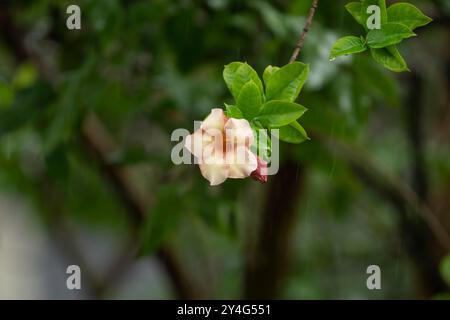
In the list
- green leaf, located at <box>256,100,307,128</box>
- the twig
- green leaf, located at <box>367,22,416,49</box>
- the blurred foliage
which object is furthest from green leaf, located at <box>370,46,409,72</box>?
the twig

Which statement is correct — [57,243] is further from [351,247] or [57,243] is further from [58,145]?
[58,145]

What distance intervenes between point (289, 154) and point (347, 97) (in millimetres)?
283

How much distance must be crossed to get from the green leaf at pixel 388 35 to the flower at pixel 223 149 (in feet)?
0.53

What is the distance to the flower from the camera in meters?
0.65

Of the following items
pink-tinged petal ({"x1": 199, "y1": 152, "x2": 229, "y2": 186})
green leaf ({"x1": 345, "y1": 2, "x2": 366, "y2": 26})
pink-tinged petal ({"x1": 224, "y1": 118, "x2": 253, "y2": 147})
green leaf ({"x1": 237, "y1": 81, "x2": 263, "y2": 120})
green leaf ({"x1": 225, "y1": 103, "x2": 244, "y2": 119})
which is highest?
green leaf ({"x1": 345, "y1": 2, "x2": 366, "y2": 26})

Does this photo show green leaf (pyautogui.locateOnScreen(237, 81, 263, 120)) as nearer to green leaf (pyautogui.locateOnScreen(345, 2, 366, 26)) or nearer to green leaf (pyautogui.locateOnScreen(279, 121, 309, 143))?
green leaf (pyautogui.locateOnScreen(279, 121, 309, 143))

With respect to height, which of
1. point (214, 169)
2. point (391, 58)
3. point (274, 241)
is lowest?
point (214, 169)

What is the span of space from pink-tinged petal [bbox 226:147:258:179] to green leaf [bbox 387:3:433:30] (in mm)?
217

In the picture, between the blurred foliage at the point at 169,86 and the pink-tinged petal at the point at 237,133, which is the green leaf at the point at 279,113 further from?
the blurred foliage at the point at 169,86

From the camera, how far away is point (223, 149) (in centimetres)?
66

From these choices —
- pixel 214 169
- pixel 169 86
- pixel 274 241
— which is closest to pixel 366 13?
pixel 214 169

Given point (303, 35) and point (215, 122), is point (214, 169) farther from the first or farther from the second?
point (303, 35)

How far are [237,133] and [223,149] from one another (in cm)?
3
